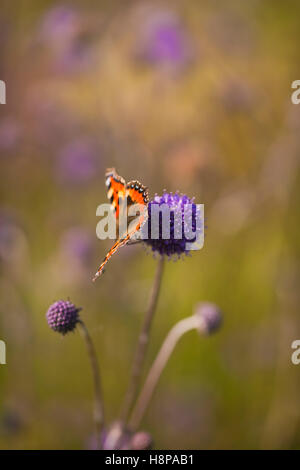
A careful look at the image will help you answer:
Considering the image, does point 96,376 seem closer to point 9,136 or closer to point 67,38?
point 9,136

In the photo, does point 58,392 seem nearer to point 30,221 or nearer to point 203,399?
point 203,399

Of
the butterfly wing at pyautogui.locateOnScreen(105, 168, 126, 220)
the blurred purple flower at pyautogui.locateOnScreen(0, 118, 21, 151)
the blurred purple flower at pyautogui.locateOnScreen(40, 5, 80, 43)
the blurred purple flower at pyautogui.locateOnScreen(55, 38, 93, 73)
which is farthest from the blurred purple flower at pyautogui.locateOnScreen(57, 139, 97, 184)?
the butterfly wing at pyautogui.locateOnScreen(105, 168, 126, 220)

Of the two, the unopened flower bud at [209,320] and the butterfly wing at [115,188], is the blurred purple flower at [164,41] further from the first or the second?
the unopened flower bud at [209,320]

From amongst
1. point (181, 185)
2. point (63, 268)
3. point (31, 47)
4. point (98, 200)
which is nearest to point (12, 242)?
point (63, 268)

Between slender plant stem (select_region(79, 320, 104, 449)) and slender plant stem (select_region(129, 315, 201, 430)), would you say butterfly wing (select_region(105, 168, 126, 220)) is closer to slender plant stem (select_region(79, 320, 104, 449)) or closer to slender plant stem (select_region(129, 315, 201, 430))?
slender plant stem (select_region(79, 320, 104, 449))

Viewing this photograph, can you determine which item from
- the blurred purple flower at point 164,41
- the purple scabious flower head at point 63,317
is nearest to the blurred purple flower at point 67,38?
the blurred purple flower at point 164,41

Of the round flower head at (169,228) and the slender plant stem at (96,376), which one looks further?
the round flower head at (169,228)
